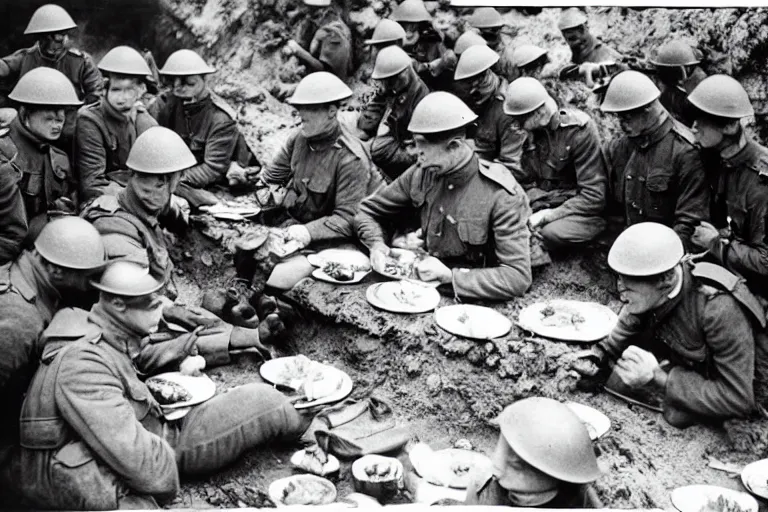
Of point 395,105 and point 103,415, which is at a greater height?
point 103,415

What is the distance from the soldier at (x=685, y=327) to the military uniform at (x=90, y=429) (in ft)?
10.3

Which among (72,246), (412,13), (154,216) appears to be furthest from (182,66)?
(72,246)

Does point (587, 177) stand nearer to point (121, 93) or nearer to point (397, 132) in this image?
point (397, 132)

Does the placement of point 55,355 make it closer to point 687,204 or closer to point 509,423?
point 509,423

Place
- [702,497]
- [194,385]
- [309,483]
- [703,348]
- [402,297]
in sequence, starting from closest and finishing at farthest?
[702,497] < [309,483] < [703,348] < [194,385] < [402,297]

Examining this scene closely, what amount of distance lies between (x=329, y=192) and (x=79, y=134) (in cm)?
255

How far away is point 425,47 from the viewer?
998 centimetres

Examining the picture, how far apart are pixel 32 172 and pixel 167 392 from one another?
2719 millimetres

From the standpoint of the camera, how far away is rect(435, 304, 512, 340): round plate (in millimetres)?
Result: 6164

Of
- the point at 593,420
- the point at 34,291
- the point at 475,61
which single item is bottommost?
the point at 593,420

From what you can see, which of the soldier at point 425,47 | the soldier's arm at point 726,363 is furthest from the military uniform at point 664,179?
the soldier at point 425,47

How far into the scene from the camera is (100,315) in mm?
4949

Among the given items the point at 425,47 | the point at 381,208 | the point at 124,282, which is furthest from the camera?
the point at 425,47

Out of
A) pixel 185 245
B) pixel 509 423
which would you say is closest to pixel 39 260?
pixel 185 245
